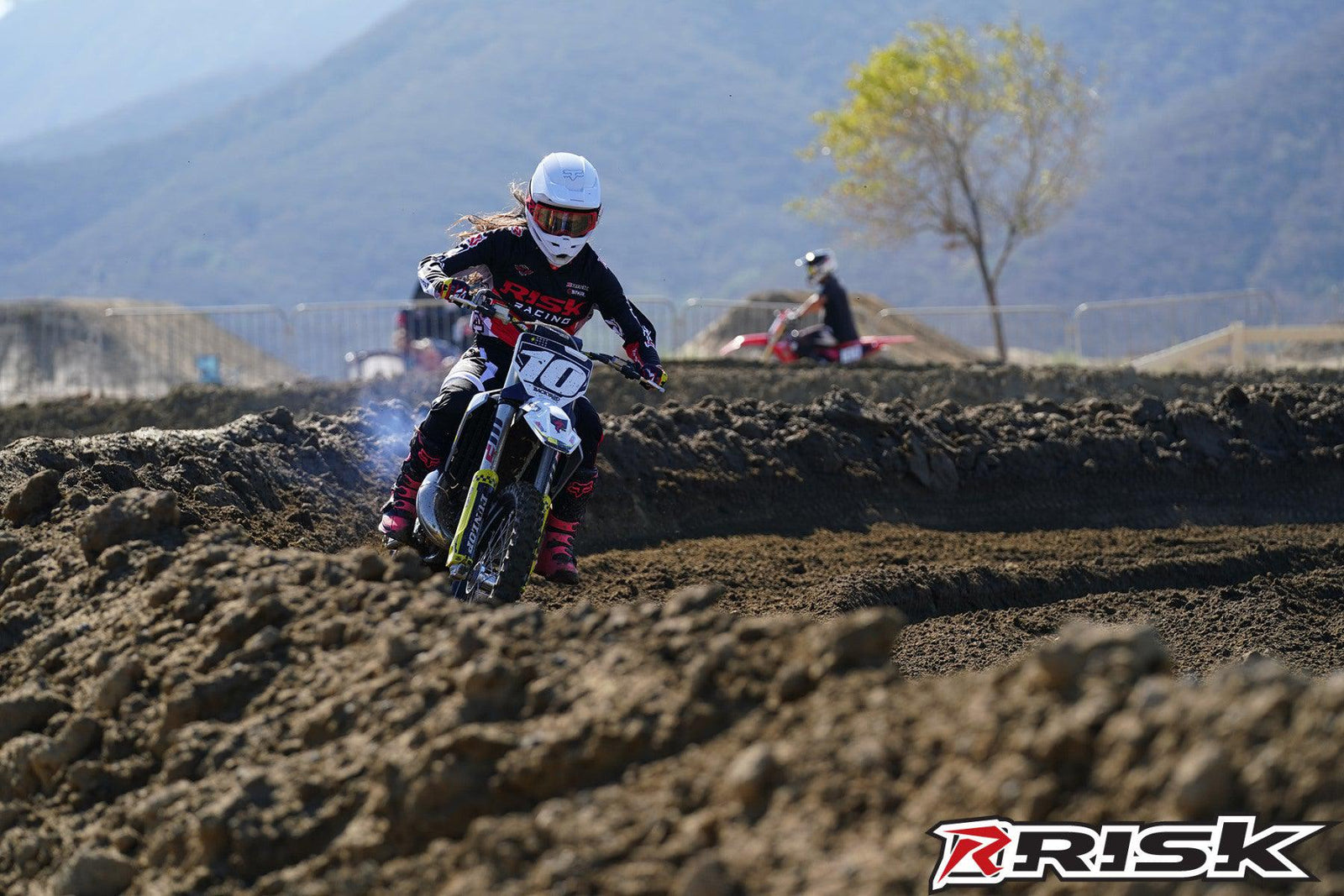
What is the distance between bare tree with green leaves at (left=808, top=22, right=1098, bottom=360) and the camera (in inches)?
1662

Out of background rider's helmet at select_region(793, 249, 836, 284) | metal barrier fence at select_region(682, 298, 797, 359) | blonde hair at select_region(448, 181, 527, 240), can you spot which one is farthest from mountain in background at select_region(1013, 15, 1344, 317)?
blonde hair at select_region(448, 181, 527, 240)

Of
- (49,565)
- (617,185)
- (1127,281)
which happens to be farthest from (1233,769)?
(617,185)

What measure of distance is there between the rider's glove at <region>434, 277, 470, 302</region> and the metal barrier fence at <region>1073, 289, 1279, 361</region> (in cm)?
2317

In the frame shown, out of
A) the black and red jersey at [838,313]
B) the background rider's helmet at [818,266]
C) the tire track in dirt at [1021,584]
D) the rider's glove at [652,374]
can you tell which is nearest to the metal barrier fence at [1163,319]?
the black and red jersey at [838,313]

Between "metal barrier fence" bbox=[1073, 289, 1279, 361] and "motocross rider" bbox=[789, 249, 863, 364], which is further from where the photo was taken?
"metal barrier fence" bbox=[1073, 289, 1279, 361]

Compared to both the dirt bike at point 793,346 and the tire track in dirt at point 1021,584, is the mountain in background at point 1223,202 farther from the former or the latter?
the tire track in dirt at point 1021,584

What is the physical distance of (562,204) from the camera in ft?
27.1

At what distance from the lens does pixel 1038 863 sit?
356 cm

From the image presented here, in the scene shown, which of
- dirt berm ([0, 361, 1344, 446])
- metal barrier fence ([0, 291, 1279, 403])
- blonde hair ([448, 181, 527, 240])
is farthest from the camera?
metal barrier fence ([0, 291, 1279, 403])

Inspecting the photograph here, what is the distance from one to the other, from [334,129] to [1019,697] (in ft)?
596

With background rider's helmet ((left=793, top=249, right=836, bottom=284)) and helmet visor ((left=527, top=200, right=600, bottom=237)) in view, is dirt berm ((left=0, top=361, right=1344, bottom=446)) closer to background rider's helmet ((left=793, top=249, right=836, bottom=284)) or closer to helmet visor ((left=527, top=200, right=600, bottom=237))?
background rider's helmet ((left=793, top=249, right=836, bottom=284))

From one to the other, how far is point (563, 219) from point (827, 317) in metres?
16.5

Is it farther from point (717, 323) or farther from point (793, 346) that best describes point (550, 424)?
point (717, 323)

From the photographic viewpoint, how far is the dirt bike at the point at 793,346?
24.5 metres
